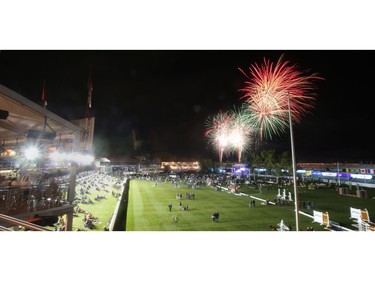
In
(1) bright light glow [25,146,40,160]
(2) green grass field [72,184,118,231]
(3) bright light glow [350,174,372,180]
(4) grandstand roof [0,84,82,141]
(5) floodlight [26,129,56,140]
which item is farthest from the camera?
(3) bright light glow [350,174,372,180]

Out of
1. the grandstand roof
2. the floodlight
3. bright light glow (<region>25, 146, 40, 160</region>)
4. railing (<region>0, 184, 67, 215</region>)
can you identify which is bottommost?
railing (<region>0, 184, 67, 215</region>)

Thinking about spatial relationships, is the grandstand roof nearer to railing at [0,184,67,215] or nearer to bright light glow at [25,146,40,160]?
bright light glow at [25,146,40,160]

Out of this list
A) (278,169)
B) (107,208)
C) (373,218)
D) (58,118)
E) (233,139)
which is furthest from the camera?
(278,169)

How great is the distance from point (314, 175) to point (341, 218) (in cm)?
4123

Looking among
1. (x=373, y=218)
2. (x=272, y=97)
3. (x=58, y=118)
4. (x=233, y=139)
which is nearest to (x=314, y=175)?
(x=233, y=139)

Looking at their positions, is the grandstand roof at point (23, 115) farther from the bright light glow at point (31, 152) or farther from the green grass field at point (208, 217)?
the green grass field at point (208, 217)

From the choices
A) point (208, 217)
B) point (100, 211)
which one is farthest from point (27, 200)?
point (100, 211)

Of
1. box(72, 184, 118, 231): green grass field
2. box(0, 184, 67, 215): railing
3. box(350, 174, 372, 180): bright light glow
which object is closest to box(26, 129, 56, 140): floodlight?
box(0, 184, 67, 215): railing

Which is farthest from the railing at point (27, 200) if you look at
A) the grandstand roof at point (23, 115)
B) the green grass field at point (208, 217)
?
the green grass field at point (208, 217)

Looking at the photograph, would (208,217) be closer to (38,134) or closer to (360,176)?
(38,134)
